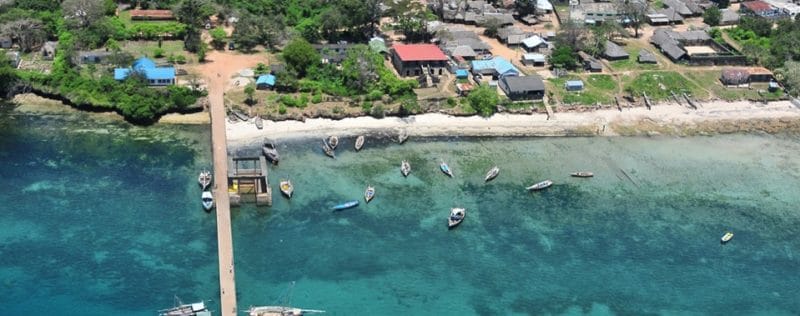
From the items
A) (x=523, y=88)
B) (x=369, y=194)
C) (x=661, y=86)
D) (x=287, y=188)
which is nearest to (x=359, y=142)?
(x=369, y=194)

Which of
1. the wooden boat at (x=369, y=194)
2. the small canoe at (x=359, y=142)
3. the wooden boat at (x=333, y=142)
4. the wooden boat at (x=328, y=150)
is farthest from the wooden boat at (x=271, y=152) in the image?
the wooden boat at (x=369, y=194)

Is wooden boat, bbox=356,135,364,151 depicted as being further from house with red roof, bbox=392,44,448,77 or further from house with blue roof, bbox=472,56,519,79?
house with blue roof, bbox=472,56,519,79

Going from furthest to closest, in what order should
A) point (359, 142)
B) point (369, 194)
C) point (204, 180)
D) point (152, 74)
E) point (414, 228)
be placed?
point (152, 74)
point (359, 142)
point (369, 194)
point (204, 180)
point (414, 228)

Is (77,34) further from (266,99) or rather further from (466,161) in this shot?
(466,161)

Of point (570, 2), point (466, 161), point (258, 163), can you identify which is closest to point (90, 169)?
point (258, 163)

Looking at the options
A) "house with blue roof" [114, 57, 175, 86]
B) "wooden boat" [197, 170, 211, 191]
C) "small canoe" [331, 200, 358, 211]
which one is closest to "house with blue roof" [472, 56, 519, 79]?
"small canoe" [331, 200, 358, 211]

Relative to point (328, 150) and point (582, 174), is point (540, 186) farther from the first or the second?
point (328, 150)
